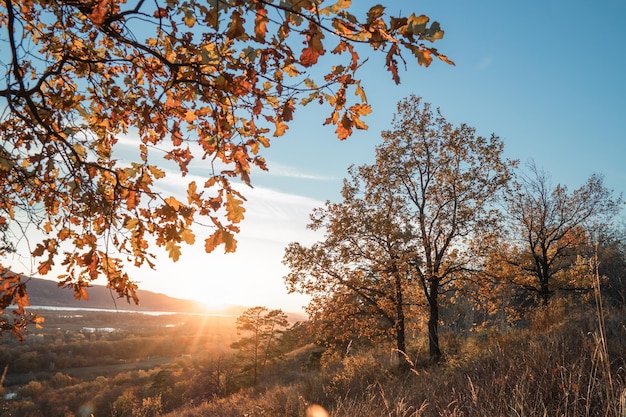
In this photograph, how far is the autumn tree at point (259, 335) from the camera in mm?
23984

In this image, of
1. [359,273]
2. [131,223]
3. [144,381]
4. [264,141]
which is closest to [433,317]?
[359,273]

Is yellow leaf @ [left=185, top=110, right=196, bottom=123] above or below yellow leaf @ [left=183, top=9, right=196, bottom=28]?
below

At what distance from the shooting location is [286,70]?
2818 mm

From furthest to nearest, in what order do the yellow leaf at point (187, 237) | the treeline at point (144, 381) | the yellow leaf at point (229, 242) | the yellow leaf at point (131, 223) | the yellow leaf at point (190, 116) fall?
the treeline at point (144, 381), the yellow leaf at point (190, 116), the yellow leaf at point (131, 223), the yellow leaf at point (187, 237), the yellow leaf at point (229, 242)

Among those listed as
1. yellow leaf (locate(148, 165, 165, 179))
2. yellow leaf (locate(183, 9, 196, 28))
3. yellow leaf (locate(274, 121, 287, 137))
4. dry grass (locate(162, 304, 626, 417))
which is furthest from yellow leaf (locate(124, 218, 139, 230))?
dry grass (locate(162, 304, 626, 417))

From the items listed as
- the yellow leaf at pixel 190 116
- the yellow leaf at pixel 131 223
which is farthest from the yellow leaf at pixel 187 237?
the yellow leaf at pixel 190 116

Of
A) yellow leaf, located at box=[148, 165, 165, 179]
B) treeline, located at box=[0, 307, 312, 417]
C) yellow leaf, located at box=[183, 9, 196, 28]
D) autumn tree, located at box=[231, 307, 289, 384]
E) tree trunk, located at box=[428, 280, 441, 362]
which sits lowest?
treeline, located at box=[0, 307, 312, 417]

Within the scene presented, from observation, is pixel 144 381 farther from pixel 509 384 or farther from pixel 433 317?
pixel 509 384

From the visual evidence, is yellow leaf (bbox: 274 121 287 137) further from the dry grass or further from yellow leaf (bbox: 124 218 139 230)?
the dry grass

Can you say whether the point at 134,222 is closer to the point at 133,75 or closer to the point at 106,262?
the point at 106,262

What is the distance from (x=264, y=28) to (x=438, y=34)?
870 mm

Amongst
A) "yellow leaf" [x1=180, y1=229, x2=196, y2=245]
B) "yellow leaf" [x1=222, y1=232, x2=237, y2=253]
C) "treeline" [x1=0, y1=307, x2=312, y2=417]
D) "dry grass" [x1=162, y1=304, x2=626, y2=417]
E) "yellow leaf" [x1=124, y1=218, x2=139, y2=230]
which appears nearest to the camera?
"yellow leaf" [x1=222, y1=232, x2=237, y2=253]

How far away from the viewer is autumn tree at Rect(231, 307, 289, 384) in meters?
24.0

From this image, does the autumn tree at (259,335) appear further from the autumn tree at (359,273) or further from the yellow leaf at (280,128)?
the yellow leaf at (280,128)
